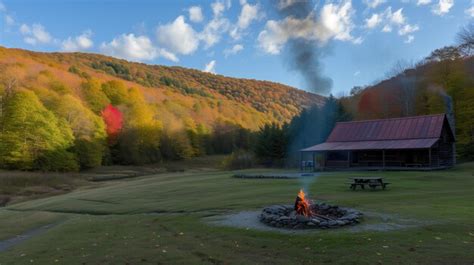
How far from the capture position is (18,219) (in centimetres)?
2020

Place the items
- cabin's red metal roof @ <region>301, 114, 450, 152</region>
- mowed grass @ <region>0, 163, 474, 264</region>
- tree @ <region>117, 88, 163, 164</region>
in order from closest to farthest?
1. mowed grass @ <region>0, 163, 474, 264</region>
2. cabin's red metal roof @ <region>301, 114, 450, 152</region>
3. tree @ <region>117, 88, 163, 164</region>

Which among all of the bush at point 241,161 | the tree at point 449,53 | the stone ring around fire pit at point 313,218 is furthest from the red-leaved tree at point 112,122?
the stone ring around fire pit at point 313,218

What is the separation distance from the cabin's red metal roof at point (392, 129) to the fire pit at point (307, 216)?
2928 centimetres

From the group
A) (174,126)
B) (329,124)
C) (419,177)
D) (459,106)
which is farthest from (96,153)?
(459,106)

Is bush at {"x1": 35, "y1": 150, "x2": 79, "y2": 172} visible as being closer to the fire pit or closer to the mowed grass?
the mowed grass

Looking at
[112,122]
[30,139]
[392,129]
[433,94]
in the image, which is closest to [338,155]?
[392,129]

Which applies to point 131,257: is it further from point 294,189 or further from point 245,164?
point 245,164

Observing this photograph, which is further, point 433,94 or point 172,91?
point 172,91

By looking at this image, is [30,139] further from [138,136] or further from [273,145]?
[273,145]

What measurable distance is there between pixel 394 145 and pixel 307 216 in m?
29.2

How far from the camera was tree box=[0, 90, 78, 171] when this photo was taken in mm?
55469

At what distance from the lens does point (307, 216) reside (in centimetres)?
1318

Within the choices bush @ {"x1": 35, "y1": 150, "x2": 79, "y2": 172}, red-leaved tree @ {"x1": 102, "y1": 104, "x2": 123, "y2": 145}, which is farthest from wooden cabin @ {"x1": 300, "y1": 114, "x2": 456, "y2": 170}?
red-leaved tree @ {"x1": 102, "y1": 104, "x2": 123, "y2": 145}

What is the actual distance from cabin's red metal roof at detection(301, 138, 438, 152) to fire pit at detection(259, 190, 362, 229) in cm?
2555
